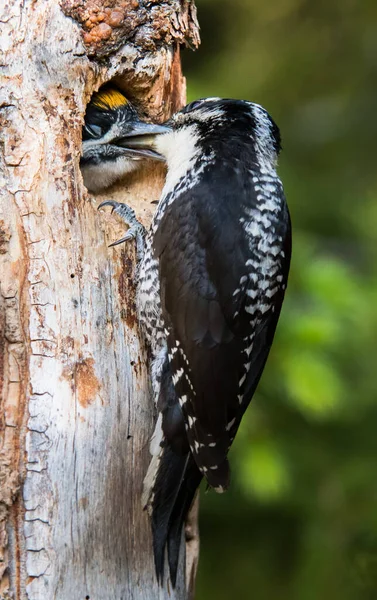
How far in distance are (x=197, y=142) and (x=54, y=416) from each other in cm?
123

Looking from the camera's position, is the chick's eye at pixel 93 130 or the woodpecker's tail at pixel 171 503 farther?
the chick's eye at pixel 93 130

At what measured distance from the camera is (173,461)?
9.83 ft

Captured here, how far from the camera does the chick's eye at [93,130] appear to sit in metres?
3.49

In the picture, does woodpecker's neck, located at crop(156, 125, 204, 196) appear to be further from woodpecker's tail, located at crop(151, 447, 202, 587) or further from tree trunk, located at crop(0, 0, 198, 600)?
woodpecker's tail, located at crop(151, 447, 202, 587)

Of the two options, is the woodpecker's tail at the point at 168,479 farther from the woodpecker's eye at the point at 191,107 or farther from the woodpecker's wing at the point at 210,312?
the woodpecker's eye at the point at 191,107

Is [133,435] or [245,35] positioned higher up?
[245,35]

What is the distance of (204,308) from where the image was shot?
9.77ft

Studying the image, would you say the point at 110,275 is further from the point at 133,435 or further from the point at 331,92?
the point at 331,92

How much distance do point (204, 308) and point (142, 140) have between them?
862 millimetres

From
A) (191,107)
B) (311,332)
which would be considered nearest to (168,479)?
(311,332)

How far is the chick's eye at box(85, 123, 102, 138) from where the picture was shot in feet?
11.5

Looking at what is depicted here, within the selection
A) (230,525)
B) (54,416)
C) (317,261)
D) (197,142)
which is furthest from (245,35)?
(54,416)

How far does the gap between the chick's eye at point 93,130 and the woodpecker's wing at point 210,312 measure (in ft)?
1.99

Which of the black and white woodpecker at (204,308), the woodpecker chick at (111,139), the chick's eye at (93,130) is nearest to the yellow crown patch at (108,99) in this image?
the woodpecker chick at (111,139)
